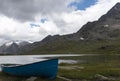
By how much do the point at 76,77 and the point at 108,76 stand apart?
5.72 metres

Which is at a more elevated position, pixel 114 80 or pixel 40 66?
pixel 40 66

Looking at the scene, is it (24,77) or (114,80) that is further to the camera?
(24,77)

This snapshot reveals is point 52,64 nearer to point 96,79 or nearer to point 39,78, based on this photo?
point 39,78

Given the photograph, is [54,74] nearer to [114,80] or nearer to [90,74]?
[90,74]

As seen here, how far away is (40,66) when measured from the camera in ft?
130

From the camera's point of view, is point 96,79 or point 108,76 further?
point 108,76

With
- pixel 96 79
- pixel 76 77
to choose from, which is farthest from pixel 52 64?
pixel 96 79

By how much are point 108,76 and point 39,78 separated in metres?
11.2

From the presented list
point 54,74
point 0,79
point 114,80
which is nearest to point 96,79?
point 114,80

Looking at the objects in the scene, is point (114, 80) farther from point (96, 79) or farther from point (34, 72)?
→ point (34, 72)

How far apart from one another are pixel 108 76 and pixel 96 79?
406 centimetres

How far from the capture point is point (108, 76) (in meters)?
42.6

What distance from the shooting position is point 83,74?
42031 millimetres

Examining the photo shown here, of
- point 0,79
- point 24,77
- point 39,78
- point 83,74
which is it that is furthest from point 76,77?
point 0,79
